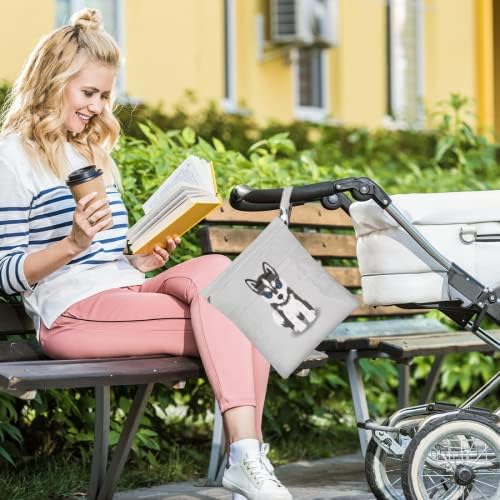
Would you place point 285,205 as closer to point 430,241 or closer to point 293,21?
point 430,241

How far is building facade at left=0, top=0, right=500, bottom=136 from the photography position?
1020 centimetres

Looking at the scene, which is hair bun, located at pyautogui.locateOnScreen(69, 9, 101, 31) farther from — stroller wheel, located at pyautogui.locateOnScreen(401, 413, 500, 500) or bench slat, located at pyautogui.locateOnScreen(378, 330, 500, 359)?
stroller wheel, located at pyautogui.locateOnScreen(401, 413, 500, 500)

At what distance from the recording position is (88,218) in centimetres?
334

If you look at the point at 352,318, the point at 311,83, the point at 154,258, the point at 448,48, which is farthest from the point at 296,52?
the point at 154,258

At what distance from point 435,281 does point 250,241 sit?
127cm

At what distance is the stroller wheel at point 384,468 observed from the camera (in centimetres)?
349

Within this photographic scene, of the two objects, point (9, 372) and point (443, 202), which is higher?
point (443, 202)

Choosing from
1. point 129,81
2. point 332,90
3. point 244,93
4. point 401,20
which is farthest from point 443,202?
point 401,20

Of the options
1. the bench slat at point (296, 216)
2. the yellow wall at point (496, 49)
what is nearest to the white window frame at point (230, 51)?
the yellow wall at point (496, 49)

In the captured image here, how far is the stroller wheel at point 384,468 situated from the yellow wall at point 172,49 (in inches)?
273

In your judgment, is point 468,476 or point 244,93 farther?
point 244,93

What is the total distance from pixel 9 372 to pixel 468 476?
Result: 4.01 feet

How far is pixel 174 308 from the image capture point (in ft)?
11.9

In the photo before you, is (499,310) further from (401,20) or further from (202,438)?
(401,20)
